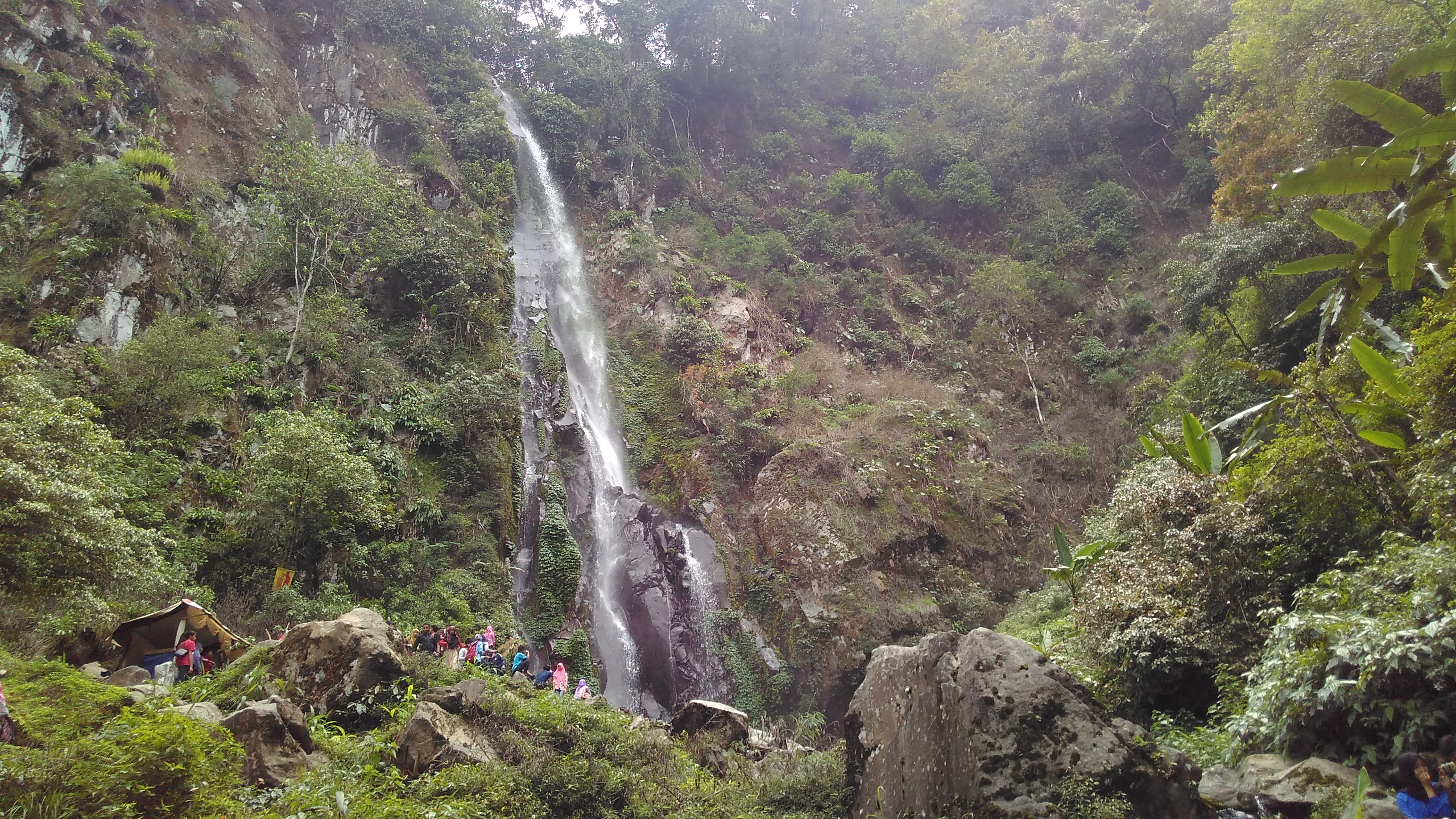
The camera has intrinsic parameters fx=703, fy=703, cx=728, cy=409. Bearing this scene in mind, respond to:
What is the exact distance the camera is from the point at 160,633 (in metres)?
8.98

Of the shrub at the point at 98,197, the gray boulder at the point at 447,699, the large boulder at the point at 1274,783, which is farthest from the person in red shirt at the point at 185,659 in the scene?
the large boulder at the point at 1274,783

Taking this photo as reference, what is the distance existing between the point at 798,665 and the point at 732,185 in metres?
23.0

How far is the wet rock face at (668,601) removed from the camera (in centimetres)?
1457

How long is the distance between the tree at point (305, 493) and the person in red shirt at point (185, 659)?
2945 millimetres

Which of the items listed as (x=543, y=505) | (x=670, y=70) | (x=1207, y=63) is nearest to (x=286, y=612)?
(x=543, y=505)

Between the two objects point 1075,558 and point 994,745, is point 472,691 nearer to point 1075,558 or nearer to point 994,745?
point 994,745

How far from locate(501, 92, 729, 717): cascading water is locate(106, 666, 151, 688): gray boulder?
688 cm

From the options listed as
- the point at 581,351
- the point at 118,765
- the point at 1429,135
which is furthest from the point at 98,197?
the point at 1429,135

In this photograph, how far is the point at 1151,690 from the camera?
277 inches

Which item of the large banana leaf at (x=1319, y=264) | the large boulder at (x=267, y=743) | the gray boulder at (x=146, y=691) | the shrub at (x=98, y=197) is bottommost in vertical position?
the large boulder at (x=267, y=743)

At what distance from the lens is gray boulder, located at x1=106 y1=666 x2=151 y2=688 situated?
798 cm

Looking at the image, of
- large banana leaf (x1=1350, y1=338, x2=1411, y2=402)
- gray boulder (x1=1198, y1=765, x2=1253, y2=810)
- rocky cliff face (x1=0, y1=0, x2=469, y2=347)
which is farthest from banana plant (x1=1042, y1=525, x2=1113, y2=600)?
rocky cliff face (x1=0, y1=0, x2=469, y2=347)

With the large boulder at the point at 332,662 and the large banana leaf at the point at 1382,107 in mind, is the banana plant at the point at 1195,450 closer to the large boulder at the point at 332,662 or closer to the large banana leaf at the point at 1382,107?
the large banana leaf at the point at 1382,107

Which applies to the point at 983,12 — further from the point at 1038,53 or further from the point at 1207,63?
the point at 1207,63
